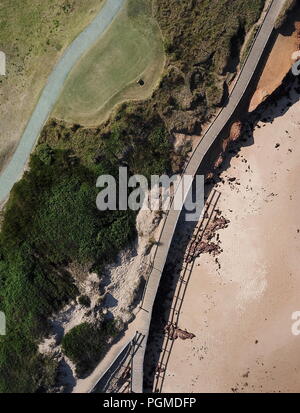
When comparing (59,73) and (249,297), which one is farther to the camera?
(249,297)

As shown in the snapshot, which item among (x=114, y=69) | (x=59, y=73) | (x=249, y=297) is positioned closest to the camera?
(x=114, y=69)

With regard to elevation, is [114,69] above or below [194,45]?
below

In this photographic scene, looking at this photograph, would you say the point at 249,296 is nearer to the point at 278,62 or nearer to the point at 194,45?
the point at 278,62

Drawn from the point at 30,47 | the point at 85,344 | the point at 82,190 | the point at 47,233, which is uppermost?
the point at 30,47

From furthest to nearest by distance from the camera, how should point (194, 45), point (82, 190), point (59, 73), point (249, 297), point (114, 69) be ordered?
1. point (249, 297)
2. point (194, 45)
3. point (59, 73)
4. point (114, 69)
5. point (82, 190)

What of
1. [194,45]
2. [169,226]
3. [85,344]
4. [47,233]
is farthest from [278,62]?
[85,344]

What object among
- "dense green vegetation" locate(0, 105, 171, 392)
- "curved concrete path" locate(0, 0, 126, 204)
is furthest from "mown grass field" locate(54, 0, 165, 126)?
"dense green vegetation" locate(0, 105, 171, 392)
